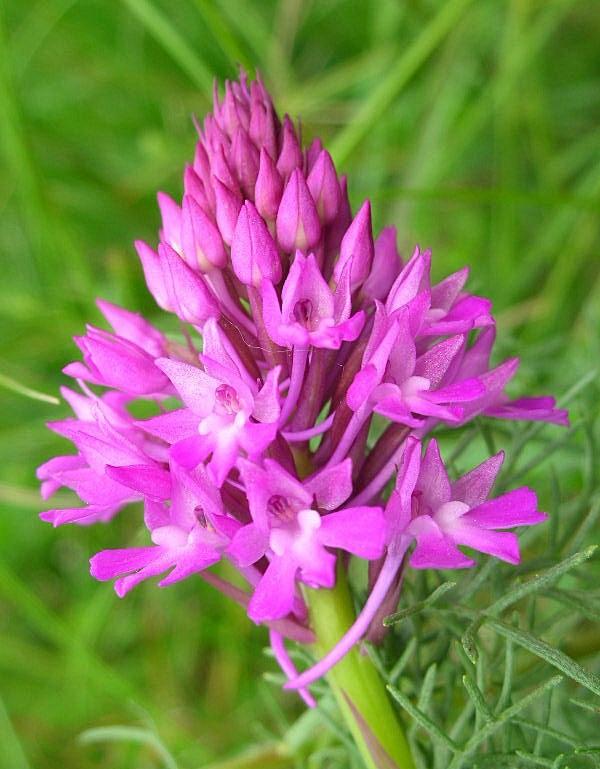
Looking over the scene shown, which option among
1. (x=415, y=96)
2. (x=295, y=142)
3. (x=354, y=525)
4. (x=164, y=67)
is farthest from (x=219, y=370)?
(x=164, y=67)

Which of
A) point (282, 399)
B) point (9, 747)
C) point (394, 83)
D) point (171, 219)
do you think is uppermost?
point (394, 83)

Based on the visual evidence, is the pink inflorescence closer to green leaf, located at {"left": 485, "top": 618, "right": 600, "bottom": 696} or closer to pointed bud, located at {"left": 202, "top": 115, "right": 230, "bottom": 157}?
pointed bud, located at {"left": 202, "top": 115, "right": 230, "bottom": 157}

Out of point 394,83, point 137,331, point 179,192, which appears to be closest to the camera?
point 137,331

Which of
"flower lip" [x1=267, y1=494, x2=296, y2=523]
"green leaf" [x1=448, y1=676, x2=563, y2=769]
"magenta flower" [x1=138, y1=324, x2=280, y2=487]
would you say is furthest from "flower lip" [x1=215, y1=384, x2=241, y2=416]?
"green leaf" [x1=448, y1=676, x2=563, y2=769]

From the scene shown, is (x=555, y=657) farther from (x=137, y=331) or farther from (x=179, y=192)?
(x=179, y=192)

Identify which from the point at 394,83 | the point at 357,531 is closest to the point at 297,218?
the point at 357,531

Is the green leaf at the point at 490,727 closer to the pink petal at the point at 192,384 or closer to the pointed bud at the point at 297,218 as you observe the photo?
the pink petal at the point at 192,384

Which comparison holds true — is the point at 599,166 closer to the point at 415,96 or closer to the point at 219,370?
the point at 415,96
